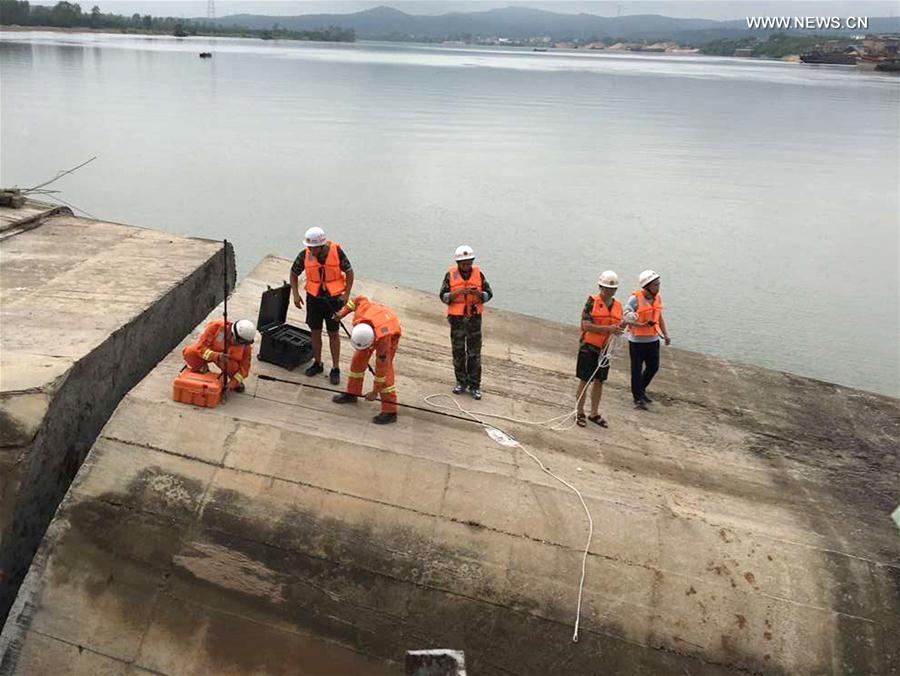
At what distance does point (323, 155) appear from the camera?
29.8m

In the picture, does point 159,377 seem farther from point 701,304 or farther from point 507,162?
point 507,162

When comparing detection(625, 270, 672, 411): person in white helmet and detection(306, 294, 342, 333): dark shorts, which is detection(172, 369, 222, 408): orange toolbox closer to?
detection(306, 294, 342, 333): dark shorts

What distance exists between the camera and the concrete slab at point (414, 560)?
17.4 ft

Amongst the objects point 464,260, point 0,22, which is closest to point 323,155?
point 464,260

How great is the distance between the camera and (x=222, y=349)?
248 inches

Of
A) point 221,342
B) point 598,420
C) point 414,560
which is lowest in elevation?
point 414,560

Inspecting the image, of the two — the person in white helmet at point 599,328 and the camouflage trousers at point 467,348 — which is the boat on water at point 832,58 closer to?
the person in white helmet at point 599,328

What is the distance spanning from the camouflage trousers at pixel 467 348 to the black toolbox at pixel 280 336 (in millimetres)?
1541

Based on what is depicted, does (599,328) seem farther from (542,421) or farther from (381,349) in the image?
(381,349)

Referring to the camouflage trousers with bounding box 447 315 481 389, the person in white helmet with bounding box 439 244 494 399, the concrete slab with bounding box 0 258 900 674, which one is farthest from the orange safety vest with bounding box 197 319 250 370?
the camouflage trousers with bounding box 447 315 481 389

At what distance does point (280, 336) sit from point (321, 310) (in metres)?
0.70

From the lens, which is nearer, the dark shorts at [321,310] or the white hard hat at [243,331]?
the white hard hat at [243,331]

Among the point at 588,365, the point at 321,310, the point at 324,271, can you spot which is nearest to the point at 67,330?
the point at 321,310

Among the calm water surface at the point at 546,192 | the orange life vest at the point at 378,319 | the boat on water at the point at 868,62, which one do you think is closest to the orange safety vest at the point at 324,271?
the orange life vest at the point at 378,319
